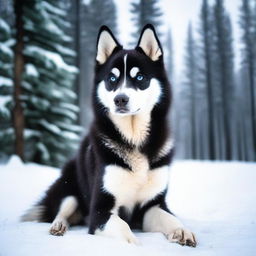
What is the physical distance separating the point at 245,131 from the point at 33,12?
89.4 ft

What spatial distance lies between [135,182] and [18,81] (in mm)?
8413

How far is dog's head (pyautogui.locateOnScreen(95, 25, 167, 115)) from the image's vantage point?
9.82ft

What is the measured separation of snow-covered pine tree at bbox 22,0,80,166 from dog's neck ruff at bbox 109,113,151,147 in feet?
25.1

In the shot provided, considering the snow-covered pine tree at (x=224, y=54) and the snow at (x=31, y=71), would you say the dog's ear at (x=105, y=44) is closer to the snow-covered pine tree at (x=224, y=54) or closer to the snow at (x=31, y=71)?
the snow at (x=31, y=71)

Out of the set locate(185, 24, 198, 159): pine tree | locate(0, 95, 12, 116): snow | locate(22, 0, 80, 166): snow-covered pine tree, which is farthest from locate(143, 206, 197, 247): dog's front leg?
locate(185, 24, 198, 159): pine tree

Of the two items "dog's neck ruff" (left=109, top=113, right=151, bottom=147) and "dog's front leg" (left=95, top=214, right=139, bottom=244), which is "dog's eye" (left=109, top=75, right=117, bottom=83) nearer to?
"dog's neck ruff" (left=109, top=113, right=151, bottom=147)

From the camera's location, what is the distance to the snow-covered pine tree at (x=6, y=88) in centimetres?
Result: 963

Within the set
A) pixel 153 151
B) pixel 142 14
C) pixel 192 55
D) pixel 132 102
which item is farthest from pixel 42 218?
pixel 192 55

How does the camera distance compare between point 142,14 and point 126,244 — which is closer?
point 126,244

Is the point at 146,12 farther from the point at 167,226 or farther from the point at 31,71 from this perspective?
the point at 167,226

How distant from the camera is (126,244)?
2369mm

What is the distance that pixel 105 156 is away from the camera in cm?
302

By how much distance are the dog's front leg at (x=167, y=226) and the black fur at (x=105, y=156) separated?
0.11 metres

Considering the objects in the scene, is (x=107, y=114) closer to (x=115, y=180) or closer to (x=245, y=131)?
(x=115, y=180)
